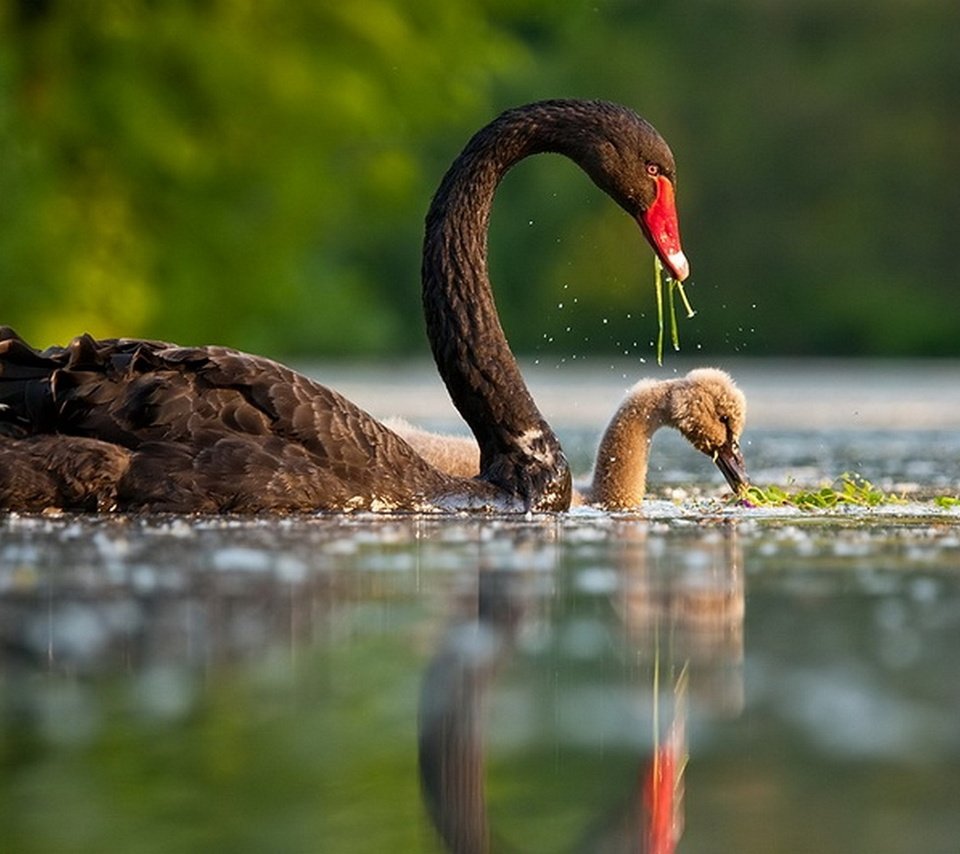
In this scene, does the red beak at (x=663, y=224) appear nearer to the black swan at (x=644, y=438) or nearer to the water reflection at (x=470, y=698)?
the black swan at (x=644, y=438)

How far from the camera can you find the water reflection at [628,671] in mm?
2502

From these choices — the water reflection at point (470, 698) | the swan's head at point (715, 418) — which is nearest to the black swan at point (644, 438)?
the swan's head at point (715, 418)

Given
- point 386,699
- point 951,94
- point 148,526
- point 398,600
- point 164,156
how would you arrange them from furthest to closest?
point 951,94 < point 164,156 < point 148,526 < point 398,600 < point 386,699

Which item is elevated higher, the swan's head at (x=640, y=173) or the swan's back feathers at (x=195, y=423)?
the swan's head at (x=640, y=173)

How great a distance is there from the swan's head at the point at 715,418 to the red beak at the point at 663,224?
1.92 ft

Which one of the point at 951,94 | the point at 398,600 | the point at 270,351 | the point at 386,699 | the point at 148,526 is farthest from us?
the point at 951,94

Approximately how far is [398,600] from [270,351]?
20.4 meters

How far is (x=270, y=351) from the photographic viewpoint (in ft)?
79.8

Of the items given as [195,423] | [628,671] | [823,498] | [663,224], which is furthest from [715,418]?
[628,671]

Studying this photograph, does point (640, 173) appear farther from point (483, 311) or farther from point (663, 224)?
point (483, 311)

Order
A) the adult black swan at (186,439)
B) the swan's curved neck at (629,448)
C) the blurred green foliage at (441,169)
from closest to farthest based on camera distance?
1. the adult black swan at (186,439)
2. the swan's curved neck at (629,448)
3. the blurred green foliage at (441,169)

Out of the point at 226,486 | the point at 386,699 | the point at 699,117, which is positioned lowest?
the point at 386,699

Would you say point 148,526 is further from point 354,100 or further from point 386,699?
point 354,100

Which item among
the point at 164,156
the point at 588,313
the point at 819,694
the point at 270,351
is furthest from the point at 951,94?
the point at 819,694
